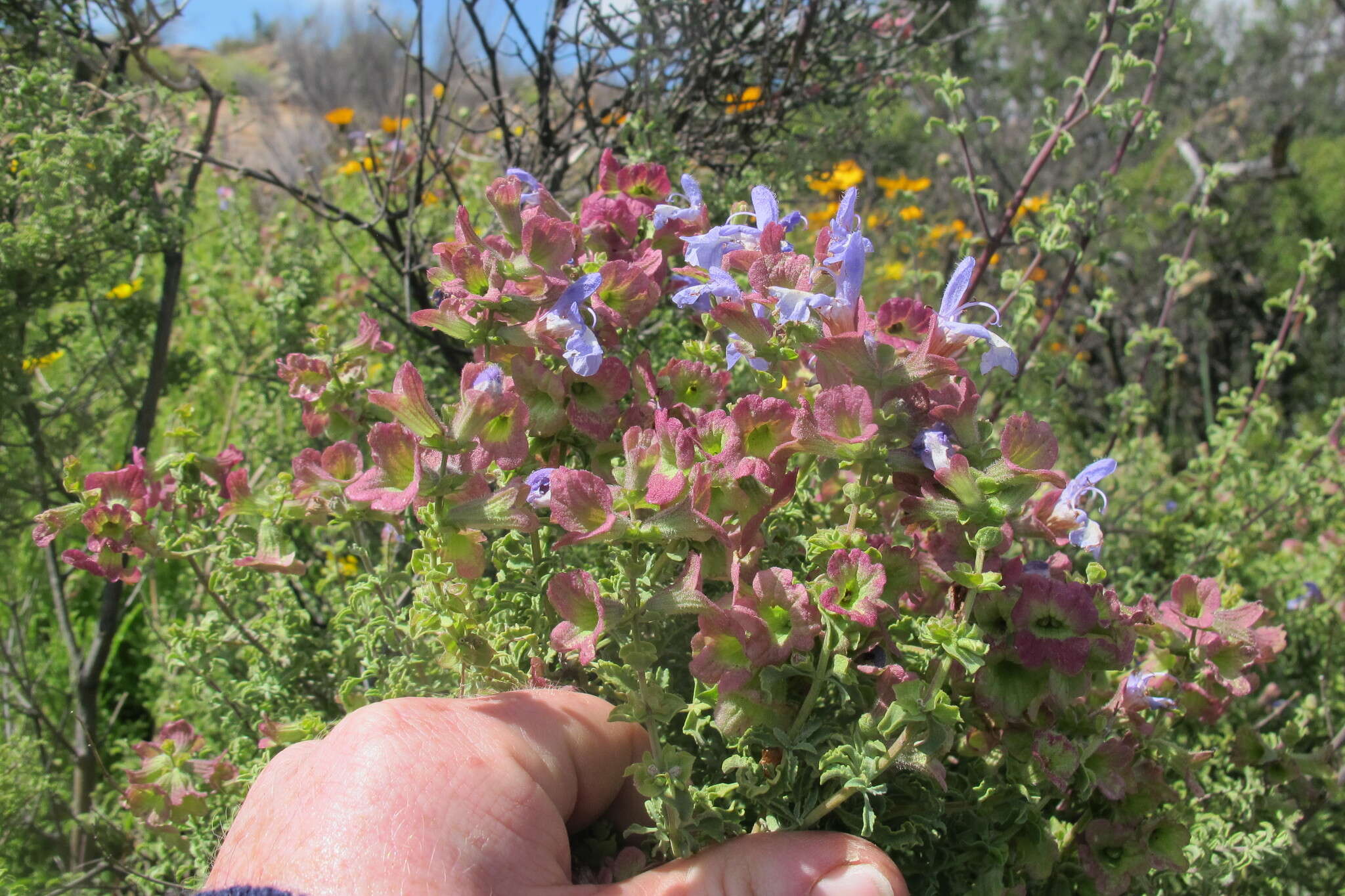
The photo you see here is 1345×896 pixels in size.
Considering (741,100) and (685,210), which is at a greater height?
(741,100)

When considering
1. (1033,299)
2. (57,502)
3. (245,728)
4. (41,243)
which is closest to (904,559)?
(1033,299)

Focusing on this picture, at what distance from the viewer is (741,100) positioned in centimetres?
231

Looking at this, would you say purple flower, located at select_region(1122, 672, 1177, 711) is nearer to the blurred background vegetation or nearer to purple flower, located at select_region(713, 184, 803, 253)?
the blurred background vegetation

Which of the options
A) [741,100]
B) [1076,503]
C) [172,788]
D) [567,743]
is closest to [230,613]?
[172,788]

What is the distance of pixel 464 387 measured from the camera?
99 cm

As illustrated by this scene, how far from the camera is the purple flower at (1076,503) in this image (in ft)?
3.48

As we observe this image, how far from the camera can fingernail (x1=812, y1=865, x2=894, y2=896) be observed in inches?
37.1

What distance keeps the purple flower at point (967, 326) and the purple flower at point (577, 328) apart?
1.25ft

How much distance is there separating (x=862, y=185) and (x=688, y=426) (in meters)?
4.79

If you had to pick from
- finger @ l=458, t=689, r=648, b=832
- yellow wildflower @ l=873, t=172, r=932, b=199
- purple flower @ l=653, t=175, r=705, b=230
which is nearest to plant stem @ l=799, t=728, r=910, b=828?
finger @ l=458, t=689, r=648, b=832

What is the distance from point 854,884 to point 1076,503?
0.52 metres

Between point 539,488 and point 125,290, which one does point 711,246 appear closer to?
point 539,488

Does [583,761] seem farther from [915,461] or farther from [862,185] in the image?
[862,185]

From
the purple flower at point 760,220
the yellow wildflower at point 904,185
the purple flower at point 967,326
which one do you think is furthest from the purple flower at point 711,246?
the yellow wildflower at point 904,185
